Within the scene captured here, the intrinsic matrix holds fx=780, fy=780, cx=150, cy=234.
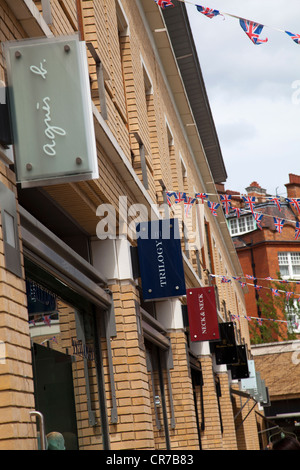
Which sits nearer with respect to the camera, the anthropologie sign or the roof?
the anthropologie sign

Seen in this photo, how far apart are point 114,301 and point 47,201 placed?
1.73 m

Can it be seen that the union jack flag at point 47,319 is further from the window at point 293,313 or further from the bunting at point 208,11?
the window at point 293,313

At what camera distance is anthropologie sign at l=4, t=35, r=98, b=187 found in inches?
199

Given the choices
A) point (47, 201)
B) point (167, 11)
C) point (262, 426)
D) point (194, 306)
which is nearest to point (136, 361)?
point (47, 201)

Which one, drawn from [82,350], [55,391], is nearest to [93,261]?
[82,350]

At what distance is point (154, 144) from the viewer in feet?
41.5

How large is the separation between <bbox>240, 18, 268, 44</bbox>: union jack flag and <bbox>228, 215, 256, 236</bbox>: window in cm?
4263

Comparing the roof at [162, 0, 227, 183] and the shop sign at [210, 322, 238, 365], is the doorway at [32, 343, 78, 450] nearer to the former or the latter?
the roof at [162, 0, 227, 183]

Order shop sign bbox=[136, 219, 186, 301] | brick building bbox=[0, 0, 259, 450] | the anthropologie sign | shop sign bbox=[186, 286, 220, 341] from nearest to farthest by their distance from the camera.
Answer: brick building bbox=[0, 0, 259, 450] < the anthropologie sign < shop sign bbox=[136, 219, 186, 301] < shop sign bbox=[186, 286, 220, 341]

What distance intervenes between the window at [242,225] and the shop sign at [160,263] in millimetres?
40758

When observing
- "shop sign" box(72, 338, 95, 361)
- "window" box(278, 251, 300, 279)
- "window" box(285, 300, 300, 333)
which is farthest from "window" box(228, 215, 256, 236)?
"shop sign" box(72, 338, 95, 361)

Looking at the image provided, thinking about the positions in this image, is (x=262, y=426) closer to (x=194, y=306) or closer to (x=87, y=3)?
(x=194, y=306)

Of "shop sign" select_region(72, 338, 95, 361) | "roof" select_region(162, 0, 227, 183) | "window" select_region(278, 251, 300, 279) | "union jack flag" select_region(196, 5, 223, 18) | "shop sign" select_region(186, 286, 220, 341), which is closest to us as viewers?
"shop sign" select_region(72, 338, 95, 361)

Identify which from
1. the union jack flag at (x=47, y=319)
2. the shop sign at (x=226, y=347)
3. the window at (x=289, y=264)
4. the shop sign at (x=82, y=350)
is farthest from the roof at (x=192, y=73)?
the window at (x=289, y=264)
